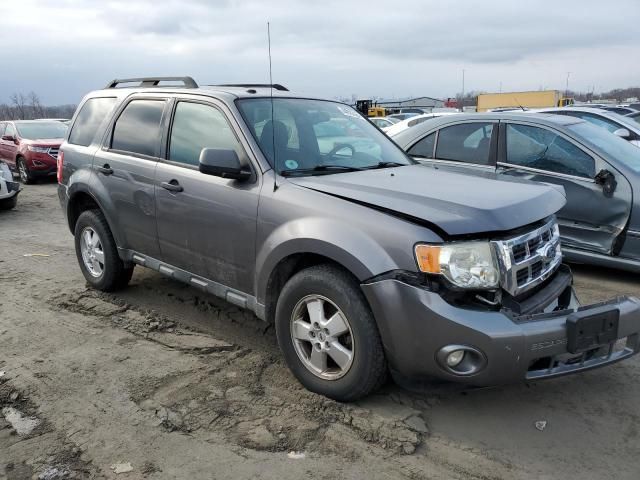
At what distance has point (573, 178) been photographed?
539 centimetres

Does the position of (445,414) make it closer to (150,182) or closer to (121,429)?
(121,429)

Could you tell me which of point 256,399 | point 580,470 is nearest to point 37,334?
point 256,399

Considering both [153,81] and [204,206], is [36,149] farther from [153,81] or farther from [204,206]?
[204,206]

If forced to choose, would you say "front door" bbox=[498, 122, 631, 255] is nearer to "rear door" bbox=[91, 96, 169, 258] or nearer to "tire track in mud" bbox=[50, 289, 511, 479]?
"tire track in mud" bbox=[50, 289, 511, 479]

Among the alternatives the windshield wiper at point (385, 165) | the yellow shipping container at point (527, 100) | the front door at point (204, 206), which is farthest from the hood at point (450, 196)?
the yellow shipping container at point (527, 100)

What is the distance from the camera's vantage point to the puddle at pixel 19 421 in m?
3.07

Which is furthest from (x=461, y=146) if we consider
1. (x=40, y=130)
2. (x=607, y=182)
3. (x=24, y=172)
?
(x=40, y=130)

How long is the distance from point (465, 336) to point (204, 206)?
6.64ft

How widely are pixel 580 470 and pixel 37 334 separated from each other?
388cm

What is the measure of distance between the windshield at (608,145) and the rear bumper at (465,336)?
2.90m

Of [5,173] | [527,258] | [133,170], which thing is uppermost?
[133,170]

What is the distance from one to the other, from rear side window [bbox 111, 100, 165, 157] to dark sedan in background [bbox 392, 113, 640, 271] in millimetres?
2547

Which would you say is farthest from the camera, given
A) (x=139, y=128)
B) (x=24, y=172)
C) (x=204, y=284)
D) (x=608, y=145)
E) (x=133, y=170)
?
(x=24, y=172)

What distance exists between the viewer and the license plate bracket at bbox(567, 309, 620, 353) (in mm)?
2830
